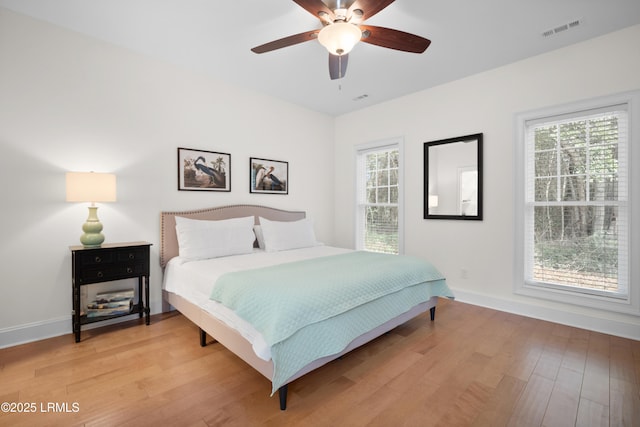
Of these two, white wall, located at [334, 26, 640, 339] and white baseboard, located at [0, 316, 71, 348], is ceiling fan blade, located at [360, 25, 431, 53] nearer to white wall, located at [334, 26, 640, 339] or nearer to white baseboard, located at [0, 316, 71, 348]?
white wall, located at [334, 26, 640, 339]

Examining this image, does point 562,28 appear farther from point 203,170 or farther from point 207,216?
point 207,216

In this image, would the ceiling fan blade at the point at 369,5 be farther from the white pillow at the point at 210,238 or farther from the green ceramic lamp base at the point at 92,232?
the green ceramic lamp base at the point at 92,232

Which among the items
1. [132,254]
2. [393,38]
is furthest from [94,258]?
[393,38]

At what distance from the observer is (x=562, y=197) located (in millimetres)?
3045

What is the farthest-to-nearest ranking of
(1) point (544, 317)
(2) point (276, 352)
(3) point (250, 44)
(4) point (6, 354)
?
(1) point (544, 317)
(3) point (250, 44)
(4) point (6, 354)
(2) point (276, 352)

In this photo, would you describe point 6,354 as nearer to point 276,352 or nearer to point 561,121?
point 276,352

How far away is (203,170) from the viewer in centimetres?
358

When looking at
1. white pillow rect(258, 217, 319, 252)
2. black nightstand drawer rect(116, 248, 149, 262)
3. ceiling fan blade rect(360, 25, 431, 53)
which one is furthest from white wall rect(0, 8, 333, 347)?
ceiling fan blade rect(360, 25, 431, 53)

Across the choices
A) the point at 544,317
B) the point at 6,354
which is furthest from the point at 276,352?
the point at 544,317

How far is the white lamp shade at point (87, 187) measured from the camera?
2516 millimetres

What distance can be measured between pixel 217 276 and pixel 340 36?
1997 mm

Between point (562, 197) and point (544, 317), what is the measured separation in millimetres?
1265

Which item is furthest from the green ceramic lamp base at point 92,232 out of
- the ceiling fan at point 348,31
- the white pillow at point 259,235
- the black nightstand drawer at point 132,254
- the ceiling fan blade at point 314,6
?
the ceiling fan blade at point 314,6

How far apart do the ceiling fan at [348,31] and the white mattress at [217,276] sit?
1.86 m
